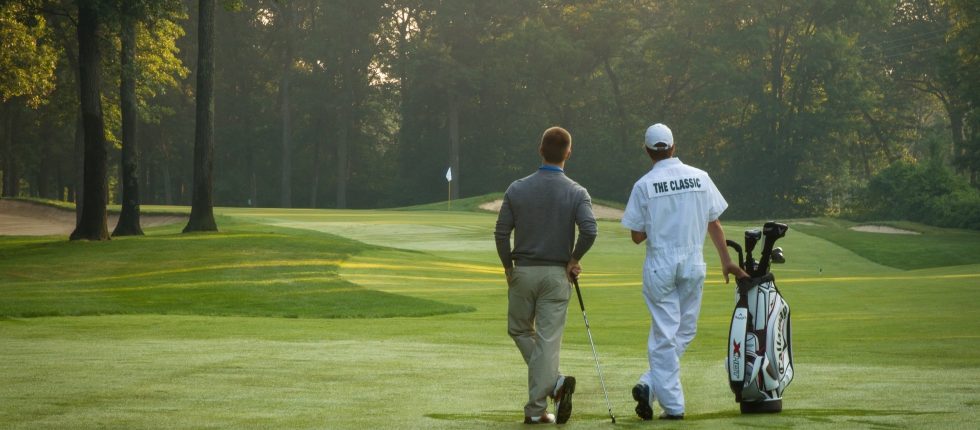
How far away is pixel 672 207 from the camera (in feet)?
30.8

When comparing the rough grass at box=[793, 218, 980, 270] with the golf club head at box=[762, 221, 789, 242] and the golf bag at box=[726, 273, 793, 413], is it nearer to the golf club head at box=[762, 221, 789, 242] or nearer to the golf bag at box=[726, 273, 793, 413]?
the golf club head at box=[762, 221, 789, 242]

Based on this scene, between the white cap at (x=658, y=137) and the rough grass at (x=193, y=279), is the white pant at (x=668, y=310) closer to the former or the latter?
the white cap at (x=658, y=137)

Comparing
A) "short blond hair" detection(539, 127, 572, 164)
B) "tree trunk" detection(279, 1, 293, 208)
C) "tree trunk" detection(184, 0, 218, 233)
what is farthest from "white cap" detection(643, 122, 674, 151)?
"tree trunk" detection(279, 1, 293, 208)

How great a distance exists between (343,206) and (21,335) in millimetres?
77381

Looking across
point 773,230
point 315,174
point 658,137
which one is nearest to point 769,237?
point 773,230

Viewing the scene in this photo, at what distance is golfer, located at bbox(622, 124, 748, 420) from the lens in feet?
30.1

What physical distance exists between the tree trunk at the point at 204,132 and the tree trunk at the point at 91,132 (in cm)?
281

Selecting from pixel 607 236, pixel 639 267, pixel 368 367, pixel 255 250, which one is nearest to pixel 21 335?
pixel 368 367

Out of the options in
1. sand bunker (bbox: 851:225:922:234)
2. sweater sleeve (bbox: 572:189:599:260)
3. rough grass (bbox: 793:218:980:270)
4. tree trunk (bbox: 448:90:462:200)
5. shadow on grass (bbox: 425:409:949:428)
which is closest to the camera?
shadow on grass (bbox: 425:409:949:428)

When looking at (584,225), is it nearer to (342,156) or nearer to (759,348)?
(759,348)

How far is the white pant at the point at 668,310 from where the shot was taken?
9164 mm

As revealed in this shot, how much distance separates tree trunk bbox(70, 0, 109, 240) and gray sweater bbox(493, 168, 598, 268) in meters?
28.8

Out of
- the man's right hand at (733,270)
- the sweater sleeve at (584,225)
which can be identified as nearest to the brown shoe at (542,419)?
the sweater sleeve at (584,225)

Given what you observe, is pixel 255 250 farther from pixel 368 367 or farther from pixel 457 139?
pixel 457 139
